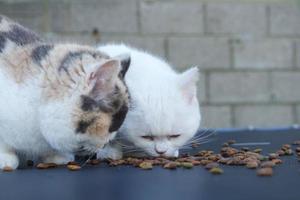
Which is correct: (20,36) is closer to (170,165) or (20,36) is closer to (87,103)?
(87,103)

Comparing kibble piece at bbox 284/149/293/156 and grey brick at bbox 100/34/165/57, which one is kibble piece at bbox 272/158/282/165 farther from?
grey brick at bbox 100/34/165/57

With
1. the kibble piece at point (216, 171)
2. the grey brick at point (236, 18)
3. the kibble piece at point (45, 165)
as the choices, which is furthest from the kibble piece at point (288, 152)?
the grey brick at point (236, 18)

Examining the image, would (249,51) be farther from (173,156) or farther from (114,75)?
(114,75)

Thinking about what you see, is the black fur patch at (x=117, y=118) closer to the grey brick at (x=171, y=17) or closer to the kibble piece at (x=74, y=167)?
the kibble piece at (x=74, y=167)

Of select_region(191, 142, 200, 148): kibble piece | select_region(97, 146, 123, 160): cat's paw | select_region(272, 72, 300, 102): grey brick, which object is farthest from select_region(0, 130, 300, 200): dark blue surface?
select_region(272, 72, 300, 102): grey brick

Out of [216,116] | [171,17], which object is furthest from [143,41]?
[216,116]

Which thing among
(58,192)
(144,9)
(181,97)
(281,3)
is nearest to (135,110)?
(181,97)
